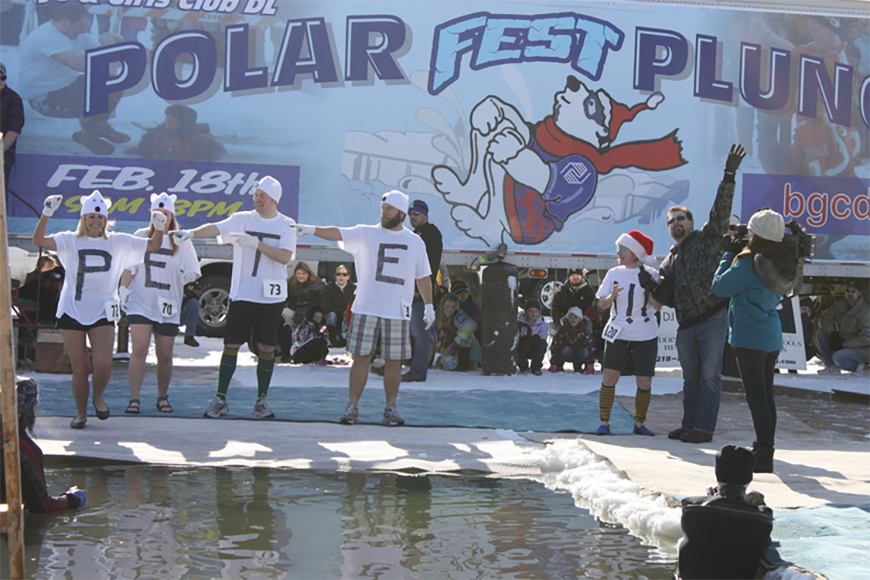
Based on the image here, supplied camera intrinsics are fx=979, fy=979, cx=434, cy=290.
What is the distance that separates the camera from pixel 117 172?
10.2m

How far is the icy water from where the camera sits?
374cm

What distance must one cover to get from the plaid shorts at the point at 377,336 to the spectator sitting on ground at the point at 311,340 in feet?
13.6

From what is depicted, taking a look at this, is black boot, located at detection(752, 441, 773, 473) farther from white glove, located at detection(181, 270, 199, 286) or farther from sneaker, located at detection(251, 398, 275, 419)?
white glove, located at detection(181, 270, 199, 286)

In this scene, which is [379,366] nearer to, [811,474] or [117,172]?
[117,172]

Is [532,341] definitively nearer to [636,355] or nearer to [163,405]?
[636,355]

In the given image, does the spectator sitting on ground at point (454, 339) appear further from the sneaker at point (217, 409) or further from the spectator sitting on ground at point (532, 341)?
the sneaker at point (217, 409)

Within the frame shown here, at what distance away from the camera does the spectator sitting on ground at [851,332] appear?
478 inches

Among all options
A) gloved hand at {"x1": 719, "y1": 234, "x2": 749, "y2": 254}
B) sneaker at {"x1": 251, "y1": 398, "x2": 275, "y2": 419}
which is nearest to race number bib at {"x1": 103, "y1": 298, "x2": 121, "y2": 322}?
sneaker at {"x1": 251, "y1": 398, "x2": 275, "y2": 419}

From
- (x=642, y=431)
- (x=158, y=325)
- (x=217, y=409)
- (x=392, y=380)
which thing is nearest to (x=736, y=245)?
(x=642, y=431)

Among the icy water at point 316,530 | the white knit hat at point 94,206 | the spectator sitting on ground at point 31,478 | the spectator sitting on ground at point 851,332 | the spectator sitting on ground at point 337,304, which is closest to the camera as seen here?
the icy water at point 316,530

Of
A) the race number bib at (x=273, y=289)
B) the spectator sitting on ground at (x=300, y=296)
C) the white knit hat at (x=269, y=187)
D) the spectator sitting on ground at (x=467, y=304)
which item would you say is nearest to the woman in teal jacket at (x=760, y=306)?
the race number bib at (x=273, y=289)

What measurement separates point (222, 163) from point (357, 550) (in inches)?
277

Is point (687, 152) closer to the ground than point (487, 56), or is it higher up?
closer to the ground

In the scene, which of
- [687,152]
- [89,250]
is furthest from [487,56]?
[89,250]
